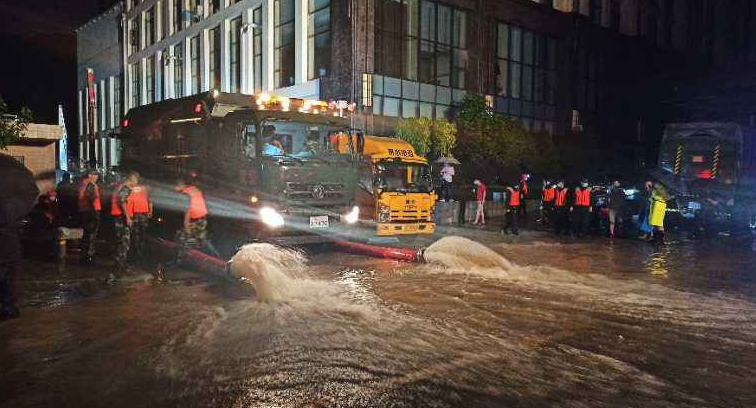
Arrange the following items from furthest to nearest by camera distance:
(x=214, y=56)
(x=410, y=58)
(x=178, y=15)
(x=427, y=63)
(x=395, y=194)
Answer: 1. (x=178, y=15)
2. (x=214, y=56)
3. (x=427, y=63)
4. (x=410, y=58)
5. (x=395, y=194)

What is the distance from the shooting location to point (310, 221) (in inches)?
467

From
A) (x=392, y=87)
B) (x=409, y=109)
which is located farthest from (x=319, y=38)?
(x=409, y=109)

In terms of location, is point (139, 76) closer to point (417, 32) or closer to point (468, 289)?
point (417, 32)

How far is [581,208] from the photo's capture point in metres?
17.8

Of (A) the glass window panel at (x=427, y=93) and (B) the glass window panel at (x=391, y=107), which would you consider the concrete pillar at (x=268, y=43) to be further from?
(A) the glass window panel at (x=427, y=93)

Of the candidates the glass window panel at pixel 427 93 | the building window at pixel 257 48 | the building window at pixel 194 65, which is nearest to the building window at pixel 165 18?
the building window at pixel 194 65

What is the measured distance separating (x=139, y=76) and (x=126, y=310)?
4803 centimetres

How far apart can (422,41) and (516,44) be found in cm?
822

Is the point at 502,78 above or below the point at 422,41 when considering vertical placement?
below

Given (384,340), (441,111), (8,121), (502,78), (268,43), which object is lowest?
(384,340)

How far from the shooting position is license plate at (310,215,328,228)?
Result: 1190 centimetres

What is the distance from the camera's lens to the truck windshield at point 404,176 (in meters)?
15.1

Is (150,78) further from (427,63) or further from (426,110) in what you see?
(426,110)

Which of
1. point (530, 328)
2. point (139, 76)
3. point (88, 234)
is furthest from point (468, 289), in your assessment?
point (139, 76)
